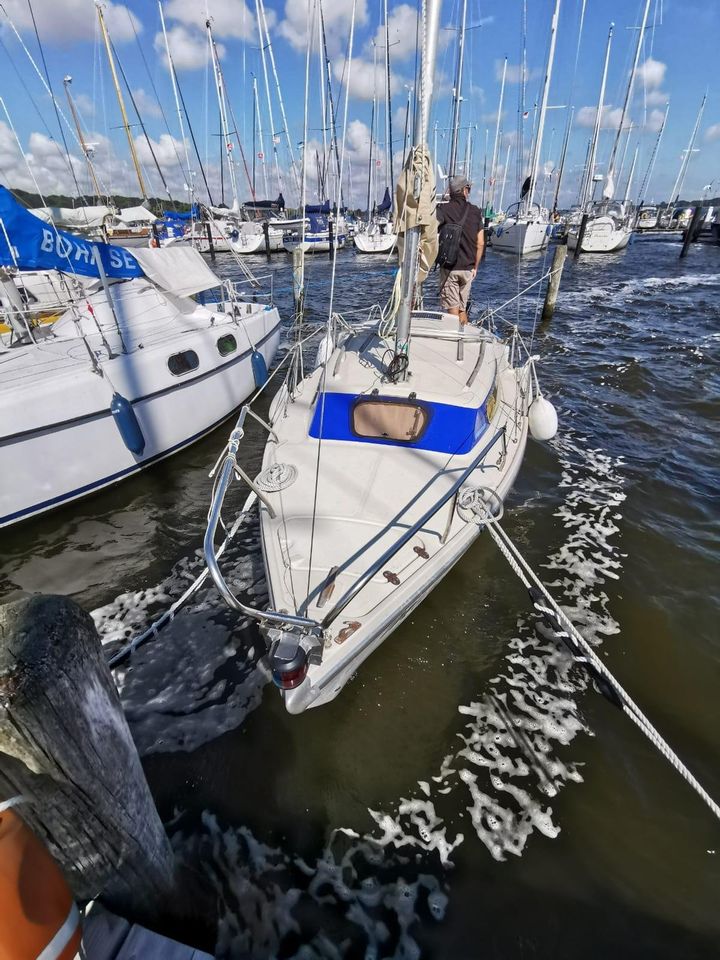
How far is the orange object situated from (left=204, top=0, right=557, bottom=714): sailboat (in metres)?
1.23

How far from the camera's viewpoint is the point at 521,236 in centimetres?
3112

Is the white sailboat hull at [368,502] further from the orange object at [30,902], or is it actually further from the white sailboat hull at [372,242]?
the white sailboat hull at [372,242]

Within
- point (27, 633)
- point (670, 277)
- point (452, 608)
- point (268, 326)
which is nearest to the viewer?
point (27, 633)

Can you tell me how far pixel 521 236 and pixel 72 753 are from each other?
3701cm

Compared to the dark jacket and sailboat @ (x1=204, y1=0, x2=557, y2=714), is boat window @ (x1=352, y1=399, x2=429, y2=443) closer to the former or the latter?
sailboat @ (x1=204, y1=0, x2=557, y2=714)

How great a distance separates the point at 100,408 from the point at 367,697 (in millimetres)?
5197

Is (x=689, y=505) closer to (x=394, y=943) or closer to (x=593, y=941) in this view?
(x=593, y=941)

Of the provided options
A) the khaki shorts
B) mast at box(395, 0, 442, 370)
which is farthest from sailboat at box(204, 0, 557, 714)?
the khaki shorts

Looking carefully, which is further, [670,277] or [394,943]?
[670,277]

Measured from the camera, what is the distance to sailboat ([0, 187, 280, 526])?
5.52 metres

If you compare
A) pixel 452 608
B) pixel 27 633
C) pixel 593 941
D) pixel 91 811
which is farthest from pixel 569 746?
pixel 27 633

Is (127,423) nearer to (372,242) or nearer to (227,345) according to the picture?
(227,345)

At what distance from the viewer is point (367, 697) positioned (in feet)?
12.6

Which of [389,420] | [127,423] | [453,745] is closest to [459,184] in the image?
[389,420]
